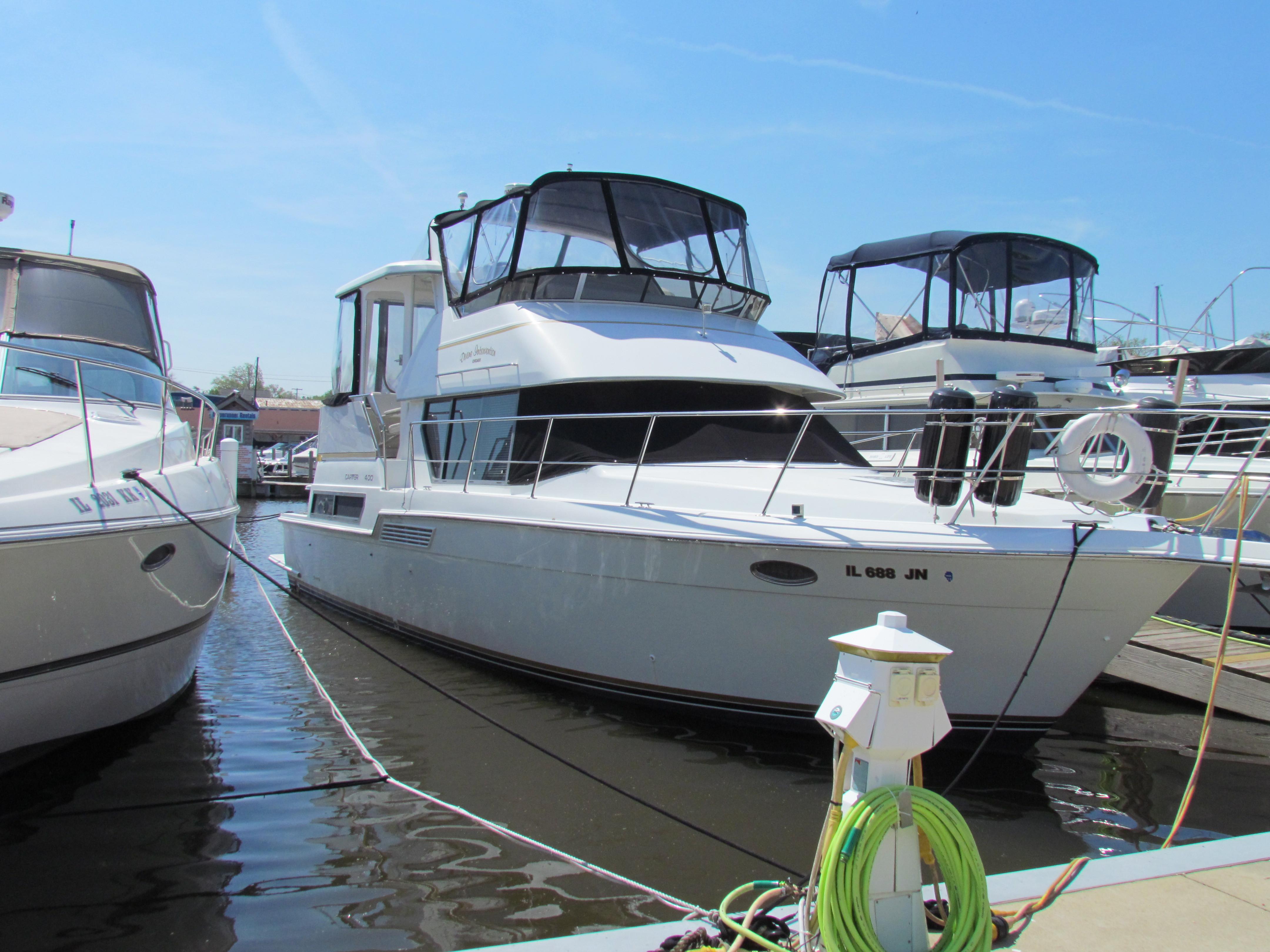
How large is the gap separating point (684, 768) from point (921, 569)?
1.78 m

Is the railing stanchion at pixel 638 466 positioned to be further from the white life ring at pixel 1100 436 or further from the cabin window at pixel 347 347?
the cabin window at pixel 347 347

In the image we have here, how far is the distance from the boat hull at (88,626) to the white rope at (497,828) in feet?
3.94

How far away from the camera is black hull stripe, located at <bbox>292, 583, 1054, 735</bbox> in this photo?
509 cm

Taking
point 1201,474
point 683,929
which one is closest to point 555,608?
point 683,929

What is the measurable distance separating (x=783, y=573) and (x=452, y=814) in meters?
2.23

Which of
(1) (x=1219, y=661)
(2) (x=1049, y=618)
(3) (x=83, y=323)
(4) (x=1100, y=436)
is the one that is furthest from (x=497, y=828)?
(3) (x=83, y=323)

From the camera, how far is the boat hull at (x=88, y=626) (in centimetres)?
388

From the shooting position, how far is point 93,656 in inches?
171

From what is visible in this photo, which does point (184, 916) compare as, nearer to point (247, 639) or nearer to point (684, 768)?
point (684, 768)

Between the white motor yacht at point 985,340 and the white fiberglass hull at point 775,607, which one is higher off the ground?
the white motor yacht at point 985,340

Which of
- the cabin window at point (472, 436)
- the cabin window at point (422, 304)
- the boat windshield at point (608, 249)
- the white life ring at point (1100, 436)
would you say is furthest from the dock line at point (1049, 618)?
the cabin window at point (422, 304)

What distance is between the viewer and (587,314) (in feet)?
23.9

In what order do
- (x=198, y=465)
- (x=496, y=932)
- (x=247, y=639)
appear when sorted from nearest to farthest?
(x=496, y=932), (x=198, y=465), (x=247, y=639)

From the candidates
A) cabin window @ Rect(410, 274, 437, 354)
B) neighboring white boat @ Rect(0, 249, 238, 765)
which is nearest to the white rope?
neighboring white boat @ Rect(0, 249, 238, 765)
